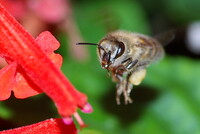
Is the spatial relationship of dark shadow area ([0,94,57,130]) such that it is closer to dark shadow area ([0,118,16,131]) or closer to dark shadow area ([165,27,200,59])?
dark shadow area ([0,118,16,131])

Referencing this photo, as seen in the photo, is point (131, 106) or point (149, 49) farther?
point (131, 106)

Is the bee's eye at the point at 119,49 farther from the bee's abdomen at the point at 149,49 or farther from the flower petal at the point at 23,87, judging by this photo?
the flower petal at the point at 23,87

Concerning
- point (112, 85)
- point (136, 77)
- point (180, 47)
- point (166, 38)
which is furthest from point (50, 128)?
point (180, 47)

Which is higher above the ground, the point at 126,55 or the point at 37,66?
the point at 37,66

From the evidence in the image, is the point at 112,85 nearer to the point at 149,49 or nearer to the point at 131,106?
the point at 131,106

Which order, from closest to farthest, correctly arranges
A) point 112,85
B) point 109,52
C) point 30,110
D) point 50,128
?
point 50,128, point 109,52, point 30,110, point 112,85

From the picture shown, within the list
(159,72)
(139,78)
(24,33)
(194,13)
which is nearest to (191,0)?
(194,13)
